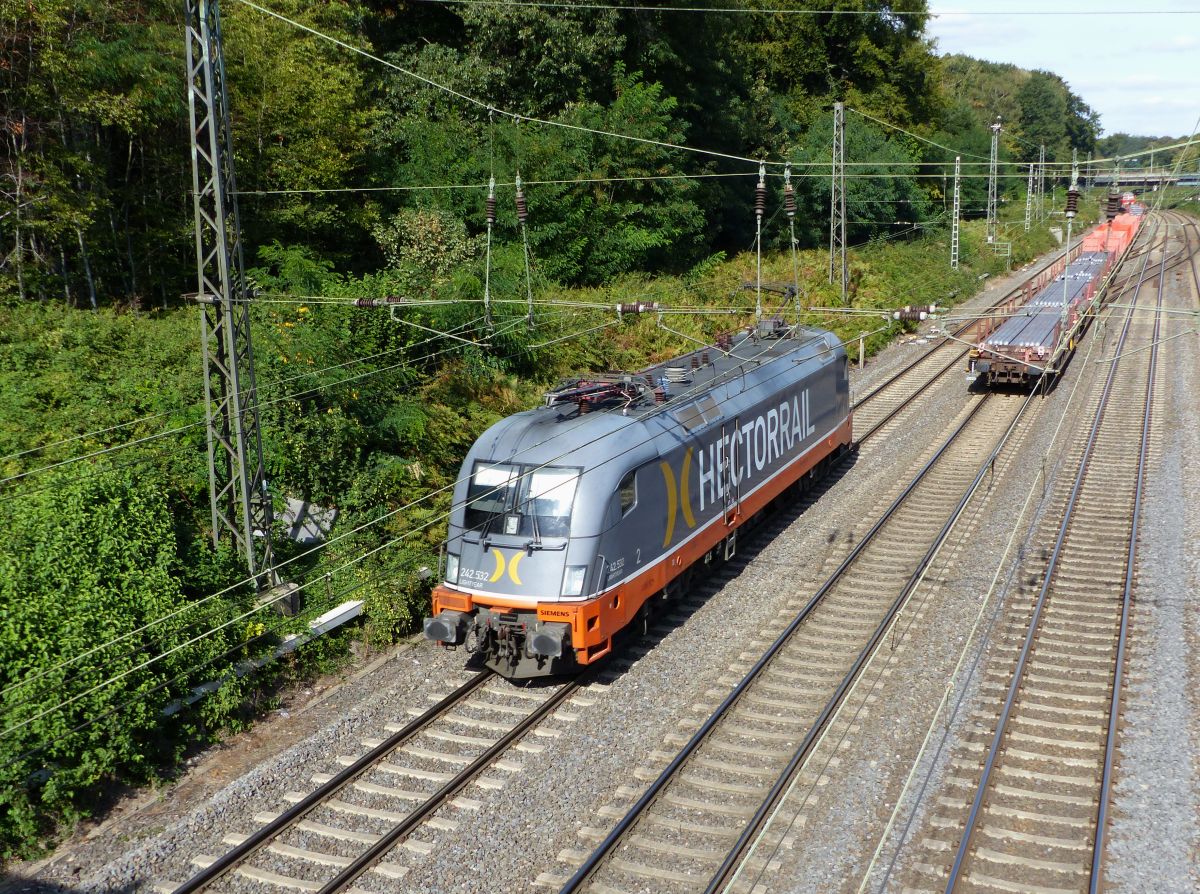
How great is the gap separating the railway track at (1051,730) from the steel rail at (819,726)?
4.67 ft

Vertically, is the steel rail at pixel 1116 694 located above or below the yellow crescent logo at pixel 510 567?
below

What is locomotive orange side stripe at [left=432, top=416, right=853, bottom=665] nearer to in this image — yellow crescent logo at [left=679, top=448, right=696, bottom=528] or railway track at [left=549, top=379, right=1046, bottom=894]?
yellow crescent logo at [left=679, top=448, right=696, bottom=528]

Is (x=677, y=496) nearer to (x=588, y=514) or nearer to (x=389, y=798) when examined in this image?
(x=588, y=514)

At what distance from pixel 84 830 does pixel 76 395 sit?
29.3 feet

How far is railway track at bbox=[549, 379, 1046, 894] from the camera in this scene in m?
8.98

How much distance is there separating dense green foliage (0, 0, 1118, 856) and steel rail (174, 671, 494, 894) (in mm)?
1866

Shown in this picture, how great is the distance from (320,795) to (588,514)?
4.31m

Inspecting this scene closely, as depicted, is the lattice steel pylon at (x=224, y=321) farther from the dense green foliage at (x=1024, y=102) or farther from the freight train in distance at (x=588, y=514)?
the dense green foliage at (x=1024, y=102)

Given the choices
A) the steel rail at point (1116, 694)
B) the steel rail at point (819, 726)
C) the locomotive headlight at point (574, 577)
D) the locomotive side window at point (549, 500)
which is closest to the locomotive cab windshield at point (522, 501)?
the locomotive side window at point (549, 500)

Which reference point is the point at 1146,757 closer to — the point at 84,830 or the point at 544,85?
the point at 84,830

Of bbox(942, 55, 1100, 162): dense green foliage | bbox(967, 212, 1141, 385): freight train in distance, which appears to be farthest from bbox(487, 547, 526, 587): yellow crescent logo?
bbox(942, 55, 1100, 162): dense green foliage

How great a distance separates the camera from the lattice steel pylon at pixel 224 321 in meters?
11.9

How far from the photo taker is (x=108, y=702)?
10.1 m

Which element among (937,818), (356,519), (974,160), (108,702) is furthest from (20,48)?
(974,160)
